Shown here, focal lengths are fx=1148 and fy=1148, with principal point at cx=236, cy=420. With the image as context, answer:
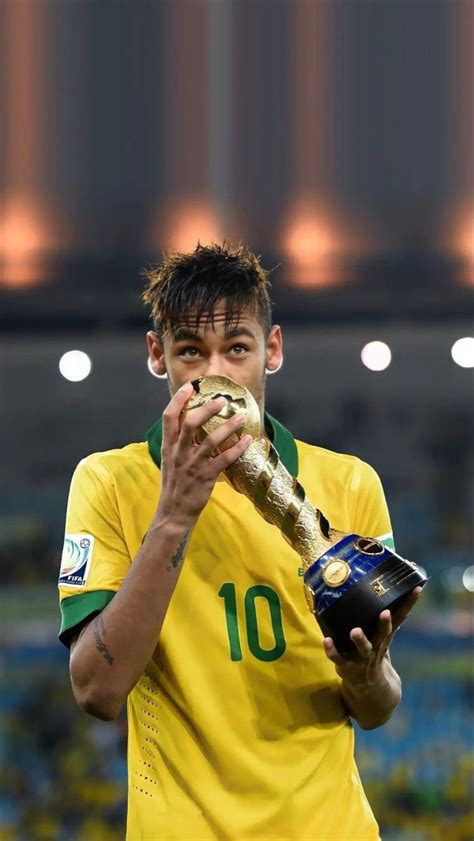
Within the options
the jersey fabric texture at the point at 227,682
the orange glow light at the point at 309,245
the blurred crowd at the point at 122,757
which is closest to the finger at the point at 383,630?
the jersey fabric texture at the point at 227,682

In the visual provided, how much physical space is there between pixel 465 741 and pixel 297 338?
2.21m

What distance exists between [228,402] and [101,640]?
0.32 m

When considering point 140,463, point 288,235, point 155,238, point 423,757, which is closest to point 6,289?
point 155,238

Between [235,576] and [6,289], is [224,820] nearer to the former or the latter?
[235,576]

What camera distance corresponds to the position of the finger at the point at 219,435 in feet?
4.21

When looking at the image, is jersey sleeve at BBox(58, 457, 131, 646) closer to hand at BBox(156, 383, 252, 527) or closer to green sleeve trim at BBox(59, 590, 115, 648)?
green sleeve trim at BBox(59, 590, 115, 648)

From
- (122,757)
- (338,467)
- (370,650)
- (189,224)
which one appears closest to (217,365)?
(338,467)

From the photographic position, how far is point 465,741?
5.78 metres

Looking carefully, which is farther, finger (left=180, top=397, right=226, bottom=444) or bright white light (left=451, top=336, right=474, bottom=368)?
bright white light (left=451, top=336, right=474, bottom=368)

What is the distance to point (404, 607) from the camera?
4.41 ft

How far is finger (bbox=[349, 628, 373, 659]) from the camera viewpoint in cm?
131

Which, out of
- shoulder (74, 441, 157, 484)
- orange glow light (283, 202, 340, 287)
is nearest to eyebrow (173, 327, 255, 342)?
shoulder (74, 441, 157, 484)

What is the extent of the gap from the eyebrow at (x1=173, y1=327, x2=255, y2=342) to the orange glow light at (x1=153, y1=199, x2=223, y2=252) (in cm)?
308

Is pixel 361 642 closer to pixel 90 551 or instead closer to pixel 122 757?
pixel 90 551
